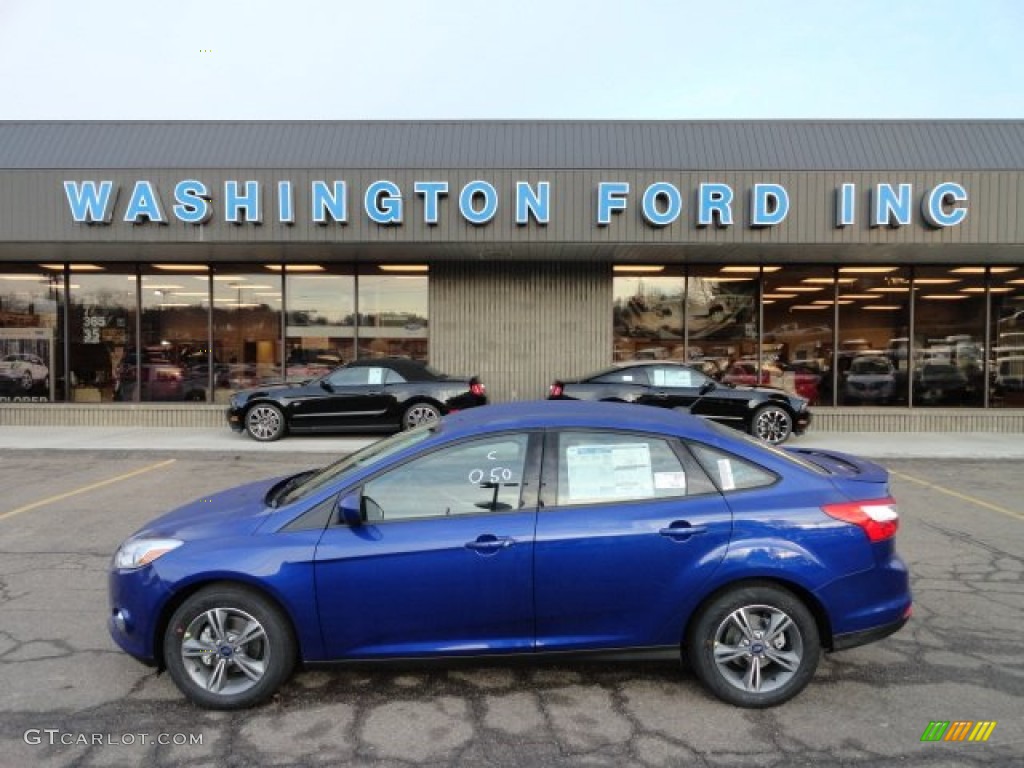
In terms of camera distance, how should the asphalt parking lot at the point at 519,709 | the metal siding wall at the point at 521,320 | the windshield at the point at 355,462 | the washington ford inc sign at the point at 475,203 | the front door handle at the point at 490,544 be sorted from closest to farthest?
1. the asphalt parking lot at the point at 519,709
2. the front door handle at the point at 490,544
3. the windshield at the point at 355,462
4. the washington ford inc sign at the point at 475,203
5. the metal siding wall at the point at 521,320

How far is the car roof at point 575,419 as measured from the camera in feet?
12.5

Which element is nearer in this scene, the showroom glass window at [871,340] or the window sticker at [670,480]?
the window sticker at [670,480]

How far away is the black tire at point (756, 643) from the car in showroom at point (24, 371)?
55.8 feet

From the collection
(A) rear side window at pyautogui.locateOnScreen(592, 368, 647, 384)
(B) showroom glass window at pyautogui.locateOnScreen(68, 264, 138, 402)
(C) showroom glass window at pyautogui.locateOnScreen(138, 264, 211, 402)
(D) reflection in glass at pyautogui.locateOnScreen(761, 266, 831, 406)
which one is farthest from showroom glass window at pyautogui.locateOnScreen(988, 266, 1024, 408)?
(B) showroom glass window at pyautogui.locateOnScreen(68, 264, 138, 402)

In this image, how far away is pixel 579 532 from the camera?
3.55m

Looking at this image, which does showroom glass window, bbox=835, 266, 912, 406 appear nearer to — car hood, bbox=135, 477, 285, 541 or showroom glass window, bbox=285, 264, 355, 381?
showroom glass window, bbox=285, 264, 355, 381

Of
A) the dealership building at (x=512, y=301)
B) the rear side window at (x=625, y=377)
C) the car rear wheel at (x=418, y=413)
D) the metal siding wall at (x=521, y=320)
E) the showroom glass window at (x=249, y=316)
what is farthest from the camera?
the showroom glass window at (x=249, y=316)

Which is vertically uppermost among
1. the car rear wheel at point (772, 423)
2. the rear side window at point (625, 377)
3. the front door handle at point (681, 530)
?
the rear side window at point (625, 377)

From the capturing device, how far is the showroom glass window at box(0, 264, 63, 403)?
1650cm

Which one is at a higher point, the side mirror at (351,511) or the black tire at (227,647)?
the side mirror at (351,511)

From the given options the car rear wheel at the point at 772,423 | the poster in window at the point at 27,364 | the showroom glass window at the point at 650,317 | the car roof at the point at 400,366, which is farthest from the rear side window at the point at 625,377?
the poster in window at the point at 27,364

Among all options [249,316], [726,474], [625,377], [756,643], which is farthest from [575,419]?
[249,316]

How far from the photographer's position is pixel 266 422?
13273 millimetres

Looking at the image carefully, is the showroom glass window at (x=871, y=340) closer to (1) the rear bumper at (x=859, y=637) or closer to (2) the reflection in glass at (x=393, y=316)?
(2) the reflection in glass at (x=393, y=316)
